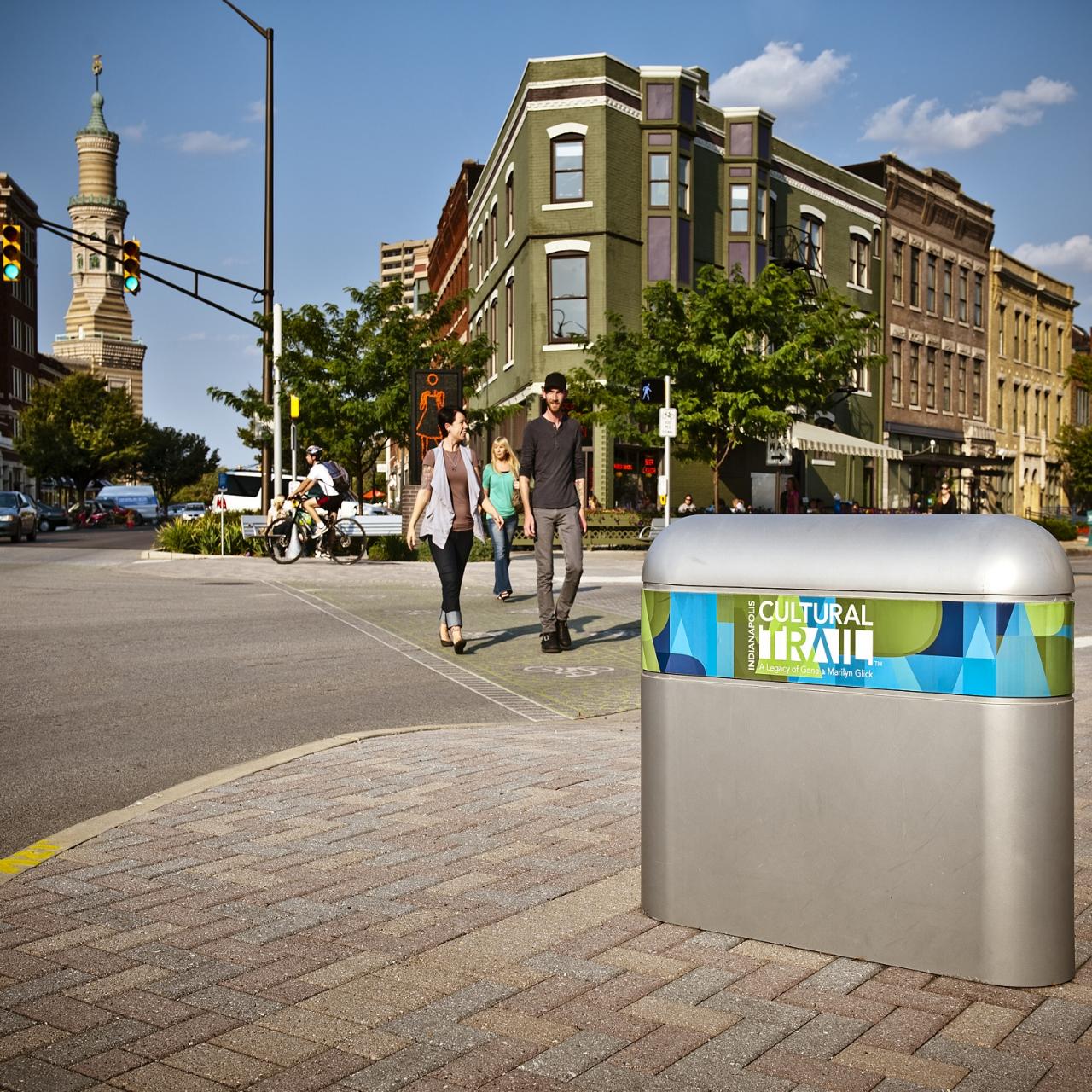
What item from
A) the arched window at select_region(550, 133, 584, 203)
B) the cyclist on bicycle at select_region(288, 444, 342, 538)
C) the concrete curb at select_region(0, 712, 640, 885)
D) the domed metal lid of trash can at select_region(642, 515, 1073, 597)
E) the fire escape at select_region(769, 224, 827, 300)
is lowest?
the concrete curb at select_region(0, 712, 640, 885)

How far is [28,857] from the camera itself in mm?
4539

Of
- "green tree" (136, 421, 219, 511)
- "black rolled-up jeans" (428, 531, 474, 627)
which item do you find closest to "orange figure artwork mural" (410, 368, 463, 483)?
"black rolled-up jeans" (428, 531, 474, 627)

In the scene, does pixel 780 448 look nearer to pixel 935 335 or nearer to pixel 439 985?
pixel 935 335

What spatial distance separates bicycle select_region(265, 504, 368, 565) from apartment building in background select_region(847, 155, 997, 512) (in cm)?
2860

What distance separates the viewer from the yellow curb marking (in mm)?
4414

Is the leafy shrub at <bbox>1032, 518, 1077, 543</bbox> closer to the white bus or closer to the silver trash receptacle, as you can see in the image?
the white bus

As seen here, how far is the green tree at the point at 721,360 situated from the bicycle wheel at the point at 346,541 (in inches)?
416

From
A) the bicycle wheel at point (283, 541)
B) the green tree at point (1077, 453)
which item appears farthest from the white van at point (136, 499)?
the bicycle wheel at point (283, 541)

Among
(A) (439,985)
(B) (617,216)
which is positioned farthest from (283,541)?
(A) (439,985)

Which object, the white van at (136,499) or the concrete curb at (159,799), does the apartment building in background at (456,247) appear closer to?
the white van at (136,499)

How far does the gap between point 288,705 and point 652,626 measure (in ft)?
16.3

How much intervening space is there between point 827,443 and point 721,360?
749 centimetres

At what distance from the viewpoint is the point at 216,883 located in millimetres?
4238

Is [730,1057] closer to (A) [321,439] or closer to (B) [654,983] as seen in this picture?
(B) [654,983]
